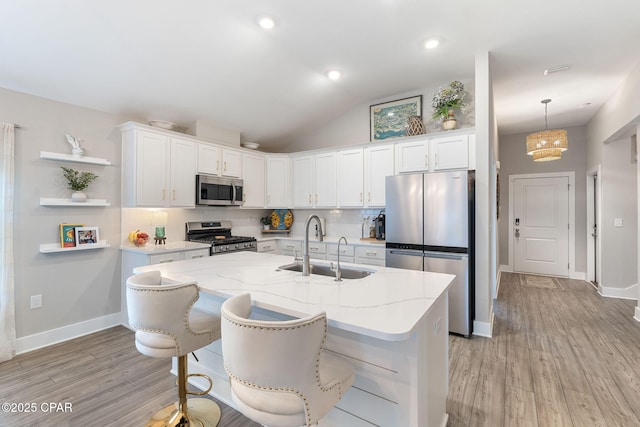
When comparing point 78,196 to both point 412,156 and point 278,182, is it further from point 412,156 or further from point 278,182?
point 412,156

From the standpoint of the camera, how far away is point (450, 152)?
12.0 feet

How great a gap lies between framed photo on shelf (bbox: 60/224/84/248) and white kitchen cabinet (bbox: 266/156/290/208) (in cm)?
262

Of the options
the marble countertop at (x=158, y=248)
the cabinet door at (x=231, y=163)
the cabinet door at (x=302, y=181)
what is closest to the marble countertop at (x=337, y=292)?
the marble countertop at (x=158, y=248)

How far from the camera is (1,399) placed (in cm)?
218

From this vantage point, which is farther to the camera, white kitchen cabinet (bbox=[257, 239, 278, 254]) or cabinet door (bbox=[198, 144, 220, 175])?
white kitchen cabinet (bbox=[257, 239, 278, 254])

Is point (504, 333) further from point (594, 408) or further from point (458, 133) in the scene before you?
point (458, 133)

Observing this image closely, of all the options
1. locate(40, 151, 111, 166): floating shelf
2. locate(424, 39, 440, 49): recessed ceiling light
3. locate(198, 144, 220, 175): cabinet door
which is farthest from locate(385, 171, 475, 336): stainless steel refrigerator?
locate(40, 151, 111, 166): floating shelf

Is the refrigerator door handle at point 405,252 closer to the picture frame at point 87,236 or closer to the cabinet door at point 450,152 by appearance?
the cabinet door at point 450,152

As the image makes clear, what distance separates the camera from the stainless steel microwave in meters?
4.07

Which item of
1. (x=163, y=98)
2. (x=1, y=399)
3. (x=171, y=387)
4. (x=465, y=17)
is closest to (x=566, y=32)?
(x=465, y=17)

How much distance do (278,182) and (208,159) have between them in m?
1.28

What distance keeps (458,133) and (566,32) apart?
1258 mm

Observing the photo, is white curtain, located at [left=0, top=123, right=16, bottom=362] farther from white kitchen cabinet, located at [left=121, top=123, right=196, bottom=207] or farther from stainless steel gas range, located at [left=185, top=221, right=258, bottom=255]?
stainless steel gas range, located at [left=185, top=221, right=258, bottom=255]

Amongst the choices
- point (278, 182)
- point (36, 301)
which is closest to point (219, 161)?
point (278, 182)
